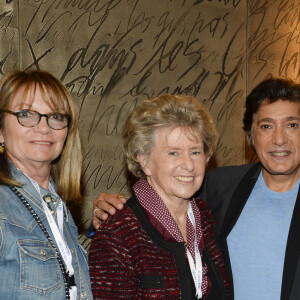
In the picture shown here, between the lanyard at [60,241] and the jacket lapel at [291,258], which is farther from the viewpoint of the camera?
the jacket lapel at [291,258]

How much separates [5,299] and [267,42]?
3714 mm

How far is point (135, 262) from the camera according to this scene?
191cm

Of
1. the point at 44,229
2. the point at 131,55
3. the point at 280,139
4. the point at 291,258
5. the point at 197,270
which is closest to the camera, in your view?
the point at 44,229

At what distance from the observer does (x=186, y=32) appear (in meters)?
3.84

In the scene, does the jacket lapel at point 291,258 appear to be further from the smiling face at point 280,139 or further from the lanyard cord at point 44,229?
the lanyard cord at point 44,229

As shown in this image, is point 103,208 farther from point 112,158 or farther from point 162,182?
point 112,158

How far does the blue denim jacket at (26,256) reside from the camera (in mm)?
Answer: 1605

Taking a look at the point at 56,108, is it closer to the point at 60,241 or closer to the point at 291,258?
the point at 60,241

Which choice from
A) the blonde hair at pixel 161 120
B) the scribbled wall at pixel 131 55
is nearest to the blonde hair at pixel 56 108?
the blonde hair at pixel 161 120

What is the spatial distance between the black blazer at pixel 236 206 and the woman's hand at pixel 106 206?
63 cm

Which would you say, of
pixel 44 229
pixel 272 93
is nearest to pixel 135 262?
pixel 44 229

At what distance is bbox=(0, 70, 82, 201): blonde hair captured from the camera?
1831 millimetres

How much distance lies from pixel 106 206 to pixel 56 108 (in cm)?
51

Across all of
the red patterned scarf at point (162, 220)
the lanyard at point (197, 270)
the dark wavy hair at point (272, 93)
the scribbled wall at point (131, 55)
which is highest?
the scribbled wall at point (131, 55)
